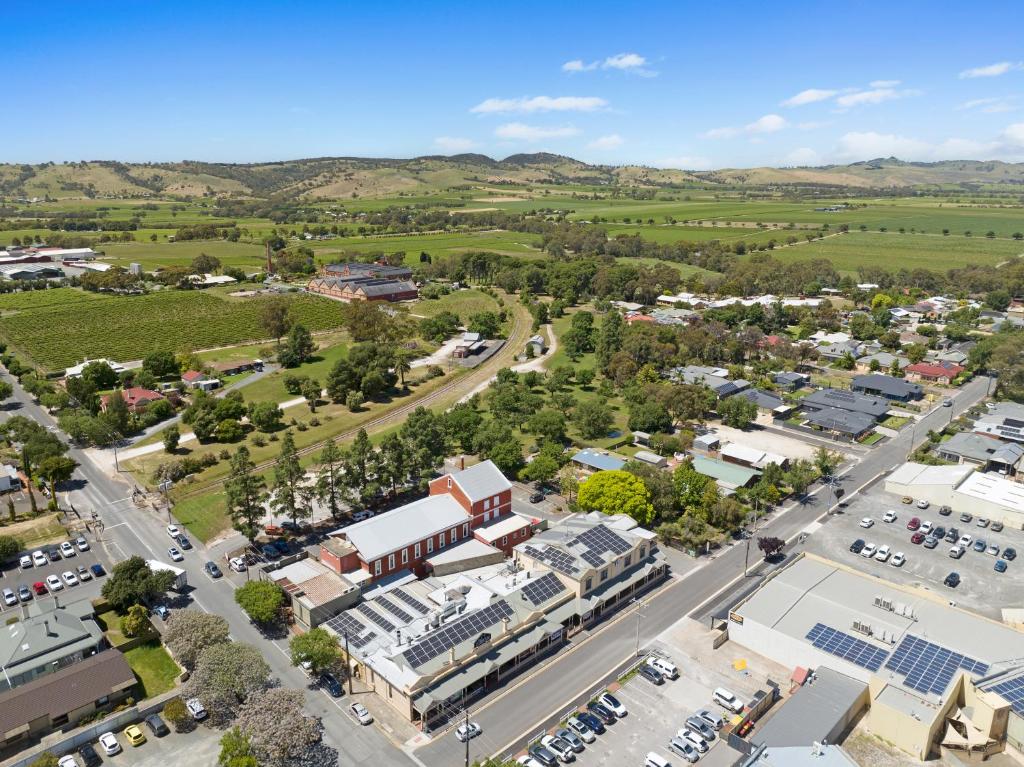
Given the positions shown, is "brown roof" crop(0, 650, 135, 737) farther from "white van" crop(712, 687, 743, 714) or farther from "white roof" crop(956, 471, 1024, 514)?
"white roof" crop(956, 471, 1024, 514)

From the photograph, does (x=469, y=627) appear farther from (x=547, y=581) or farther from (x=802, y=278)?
(x=802, y=278)

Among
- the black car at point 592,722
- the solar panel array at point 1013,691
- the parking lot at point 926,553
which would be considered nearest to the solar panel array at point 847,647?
the solar panel array at point 1013,691

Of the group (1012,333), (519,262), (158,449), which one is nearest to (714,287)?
(519,262)


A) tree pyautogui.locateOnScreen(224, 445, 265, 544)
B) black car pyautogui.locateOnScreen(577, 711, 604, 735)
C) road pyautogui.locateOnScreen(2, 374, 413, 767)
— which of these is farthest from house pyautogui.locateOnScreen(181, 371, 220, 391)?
black car pyautogui.locateOnScreen(577, 711, 604, 735)

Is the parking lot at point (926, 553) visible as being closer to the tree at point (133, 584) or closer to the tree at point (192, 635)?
the tree at point (192, 635)

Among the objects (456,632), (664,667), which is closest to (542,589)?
(456,632)

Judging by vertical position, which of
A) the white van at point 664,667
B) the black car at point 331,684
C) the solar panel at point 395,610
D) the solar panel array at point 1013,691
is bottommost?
the white van at point 664,667
